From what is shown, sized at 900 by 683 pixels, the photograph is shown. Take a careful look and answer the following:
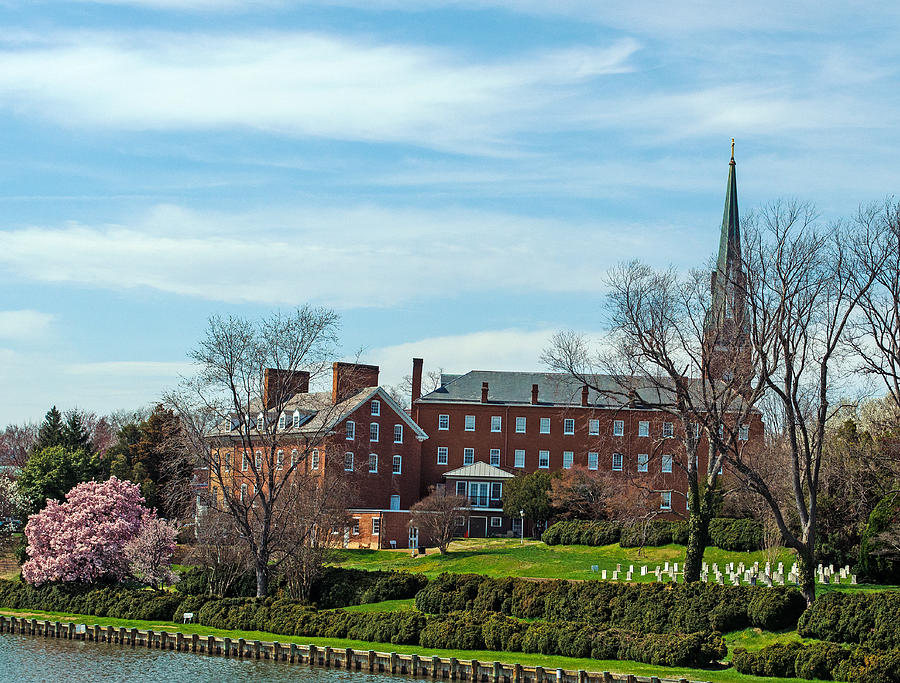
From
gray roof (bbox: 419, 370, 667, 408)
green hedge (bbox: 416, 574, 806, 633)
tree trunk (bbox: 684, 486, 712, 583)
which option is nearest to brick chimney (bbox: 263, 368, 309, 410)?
green hedge (bbox: 416, 574, 806, 633)

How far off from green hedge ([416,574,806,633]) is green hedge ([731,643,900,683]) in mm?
3871

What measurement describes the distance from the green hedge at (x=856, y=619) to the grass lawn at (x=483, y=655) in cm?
333

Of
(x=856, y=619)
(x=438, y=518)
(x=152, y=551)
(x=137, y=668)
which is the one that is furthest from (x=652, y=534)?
(x=137, y=668)

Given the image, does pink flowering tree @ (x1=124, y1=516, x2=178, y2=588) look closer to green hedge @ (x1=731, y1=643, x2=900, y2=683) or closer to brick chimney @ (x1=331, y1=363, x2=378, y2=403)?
brick chimney @ (x1=331, y1=363, x2=378, y2=403)

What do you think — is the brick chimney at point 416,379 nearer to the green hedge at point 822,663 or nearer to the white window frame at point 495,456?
the white window frame at point 495,456

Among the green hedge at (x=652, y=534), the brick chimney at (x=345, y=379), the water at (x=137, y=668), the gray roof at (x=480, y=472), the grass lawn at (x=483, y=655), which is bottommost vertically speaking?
the water at (x=137, y=668)

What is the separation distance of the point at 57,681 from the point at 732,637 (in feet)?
61.5

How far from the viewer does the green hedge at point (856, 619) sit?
27569mm

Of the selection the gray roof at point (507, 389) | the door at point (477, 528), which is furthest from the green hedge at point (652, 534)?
the gray roof at point (507, 389)

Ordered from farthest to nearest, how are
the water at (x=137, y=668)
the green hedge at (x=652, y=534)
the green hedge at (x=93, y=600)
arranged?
the green hedge at (x=652, y=534)
the green hedge at (x=93, y=600)
the water at (x=137, y=668)

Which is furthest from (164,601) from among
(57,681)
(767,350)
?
(767,350)

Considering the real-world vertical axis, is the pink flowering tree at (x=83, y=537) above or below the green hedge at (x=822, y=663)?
above

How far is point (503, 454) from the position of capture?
8388cm

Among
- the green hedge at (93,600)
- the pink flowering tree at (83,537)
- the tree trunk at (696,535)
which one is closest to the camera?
the tree trunk at (696,535)
